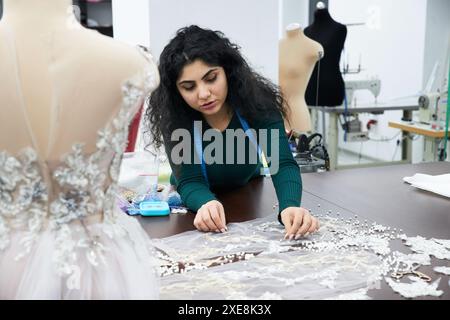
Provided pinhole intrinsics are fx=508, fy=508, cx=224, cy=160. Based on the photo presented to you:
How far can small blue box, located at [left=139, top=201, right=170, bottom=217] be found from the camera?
160 centimetres

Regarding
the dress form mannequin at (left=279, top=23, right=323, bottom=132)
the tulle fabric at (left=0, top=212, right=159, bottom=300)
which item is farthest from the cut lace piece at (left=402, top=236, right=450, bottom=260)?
the dress form mannequin at (left=279, top=23, right=323, bottom=132)

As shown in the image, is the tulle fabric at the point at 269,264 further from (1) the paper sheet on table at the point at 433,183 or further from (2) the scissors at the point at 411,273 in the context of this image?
(1) the paper sheet on table at the point at 433,183

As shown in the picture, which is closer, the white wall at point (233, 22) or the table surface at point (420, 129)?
the white wall at point (233, 22)

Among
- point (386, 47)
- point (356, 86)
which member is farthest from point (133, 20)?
point (386, 47)

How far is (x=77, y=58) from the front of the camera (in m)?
0.82

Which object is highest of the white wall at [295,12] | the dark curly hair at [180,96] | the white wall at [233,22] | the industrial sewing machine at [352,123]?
the white wall at [295,12]

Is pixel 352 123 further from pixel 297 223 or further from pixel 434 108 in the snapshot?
pixel 297 223

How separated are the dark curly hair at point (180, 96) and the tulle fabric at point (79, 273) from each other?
799mm

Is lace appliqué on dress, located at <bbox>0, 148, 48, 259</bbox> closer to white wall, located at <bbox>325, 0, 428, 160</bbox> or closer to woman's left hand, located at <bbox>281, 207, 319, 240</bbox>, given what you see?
woman's left hand, located at <bbox>281, 207, 319, 240</bbox>

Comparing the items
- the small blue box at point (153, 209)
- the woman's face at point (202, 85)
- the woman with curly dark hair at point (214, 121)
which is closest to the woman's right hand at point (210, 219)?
the woman with curly dark hair at point (214, 121)

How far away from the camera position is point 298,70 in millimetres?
3408

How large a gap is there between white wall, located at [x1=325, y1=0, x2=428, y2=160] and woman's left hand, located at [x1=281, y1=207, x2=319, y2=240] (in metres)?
3.74

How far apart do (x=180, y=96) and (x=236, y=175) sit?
39 cm

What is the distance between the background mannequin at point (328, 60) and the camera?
12.9ft
